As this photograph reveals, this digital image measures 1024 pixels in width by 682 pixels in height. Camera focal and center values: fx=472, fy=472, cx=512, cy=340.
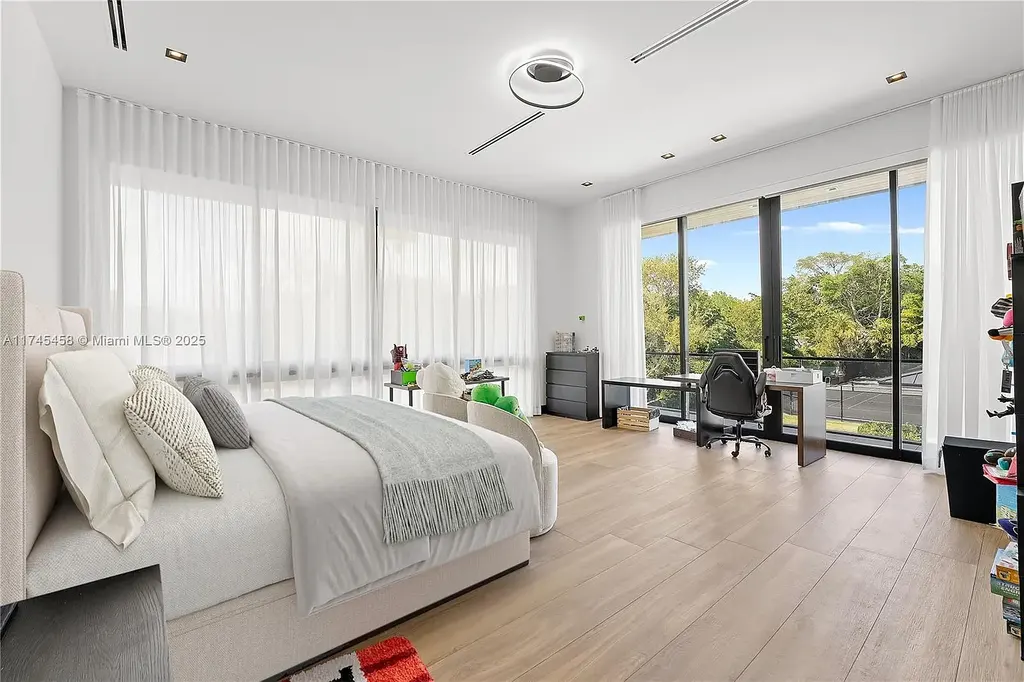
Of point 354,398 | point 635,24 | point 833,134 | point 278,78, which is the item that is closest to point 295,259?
point 278,78

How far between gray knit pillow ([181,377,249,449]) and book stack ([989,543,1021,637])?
2.86 metres

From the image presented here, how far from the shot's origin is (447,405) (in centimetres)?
309

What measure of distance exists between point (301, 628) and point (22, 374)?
1.06 metres

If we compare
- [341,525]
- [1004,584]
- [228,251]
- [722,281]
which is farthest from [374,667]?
[722,281]

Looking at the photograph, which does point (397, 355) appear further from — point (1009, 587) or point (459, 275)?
point (1009, 587)

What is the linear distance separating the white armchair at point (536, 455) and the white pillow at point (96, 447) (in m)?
1.55

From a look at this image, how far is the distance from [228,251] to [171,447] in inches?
122

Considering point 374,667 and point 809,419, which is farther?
point 809,419

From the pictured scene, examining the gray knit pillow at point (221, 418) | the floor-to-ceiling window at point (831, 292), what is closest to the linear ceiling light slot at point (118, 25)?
the gray knit pillow at point (221, 418)

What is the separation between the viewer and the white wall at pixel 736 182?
12.7 feet

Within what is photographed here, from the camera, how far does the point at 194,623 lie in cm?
133

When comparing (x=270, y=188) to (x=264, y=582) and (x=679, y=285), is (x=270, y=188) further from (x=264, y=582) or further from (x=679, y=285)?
(x=679, y=285)

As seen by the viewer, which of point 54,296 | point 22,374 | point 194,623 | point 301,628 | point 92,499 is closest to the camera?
point 22,374

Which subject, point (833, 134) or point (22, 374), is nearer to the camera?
point (22, 374)
